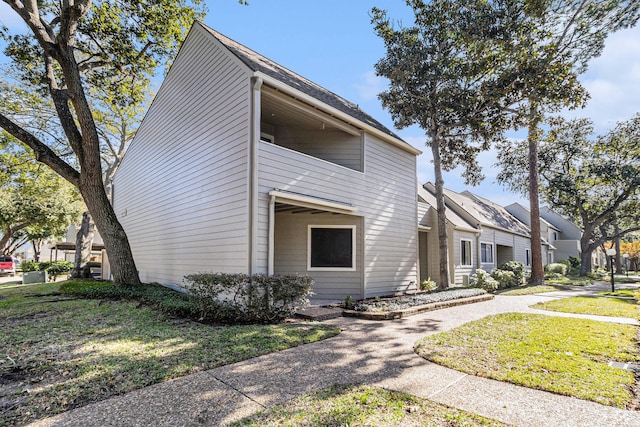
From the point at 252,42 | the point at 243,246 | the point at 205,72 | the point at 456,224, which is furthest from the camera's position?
the point at 456,224

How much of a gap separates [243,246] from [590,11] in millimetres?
15190

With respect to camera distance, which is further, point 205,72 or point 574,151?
point 574,151

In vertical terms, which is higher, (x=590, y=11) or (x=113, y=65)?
(x=590, y=11)

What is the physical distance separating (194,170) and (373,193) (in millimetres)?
5526

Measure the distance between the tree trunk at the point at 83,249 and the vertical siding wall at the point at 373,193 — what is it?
13174mm

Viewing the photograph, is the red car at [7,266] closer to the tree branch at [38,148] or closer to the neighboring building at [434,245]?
the tree branch at [38,148]

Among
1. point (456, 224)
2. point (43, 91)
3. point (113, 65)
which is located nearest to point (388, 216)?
point (456, 224)

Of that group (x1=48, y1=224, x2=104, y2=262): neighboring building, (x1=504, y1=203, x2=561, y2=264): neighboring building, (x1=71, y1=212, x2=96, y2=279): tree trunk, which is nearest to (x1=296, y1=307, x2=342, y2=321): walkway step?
(x1=71, y1=212, x2=96, y2=279): tree trunk

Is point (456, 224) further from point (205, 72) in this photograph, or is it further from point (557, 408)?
point (557, 408)

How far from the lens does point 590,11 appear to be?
1234cm

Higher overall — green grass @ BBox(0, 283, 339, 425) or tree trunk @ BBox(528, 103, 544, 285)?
tree trunk @ BBox(528, 103, 544, 285)

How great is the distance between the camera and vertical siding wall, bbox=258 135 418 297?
783cm

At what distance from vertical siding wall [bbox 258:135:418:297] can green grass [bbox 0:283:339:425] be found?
2.17 metres

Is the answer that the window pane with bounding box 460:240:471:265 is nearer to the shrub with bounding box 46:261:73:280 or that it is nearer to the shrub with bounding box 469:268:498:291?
the shrub with bounding box 469:268:498:291
